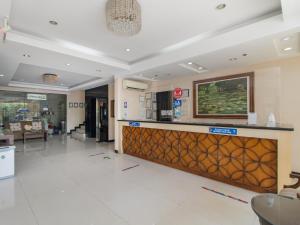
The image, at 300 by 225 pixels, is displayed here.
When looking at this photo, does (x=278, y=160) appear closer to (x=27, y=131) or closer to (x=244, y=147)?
(x=244, y=147)

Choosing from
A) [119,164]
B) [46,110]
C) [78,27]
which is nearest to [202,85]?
[119,164]

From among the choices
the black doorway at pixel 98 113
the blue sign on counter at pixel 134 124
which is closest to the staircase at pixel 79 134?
the black doorway at pixel 98 113

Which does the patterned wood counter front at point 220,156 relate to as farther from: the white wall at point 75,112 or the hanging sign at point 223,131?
the white wall at point 75,112

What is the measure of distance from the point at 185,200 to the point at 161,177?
3.51ft

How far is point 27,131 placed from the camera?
347 inches

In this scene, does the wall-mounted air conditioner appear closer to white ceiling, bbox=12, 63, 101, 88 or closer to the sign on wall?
white ceiling, bbox=12, 63, 101, 88

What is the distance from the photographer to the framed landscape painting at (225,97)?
15.4ft

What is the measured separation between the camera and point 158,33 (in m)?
3.50

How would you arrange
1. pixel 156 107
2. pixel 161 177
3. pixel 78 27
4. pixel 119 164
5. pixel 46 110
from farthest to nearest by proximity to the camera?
pixel 46 110 < pixel 156 107 < pixel 119 164 < pixel 161 177 < pixel 78 27

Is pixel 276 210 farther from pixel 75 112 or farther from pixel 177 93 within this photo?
pixel 75 112

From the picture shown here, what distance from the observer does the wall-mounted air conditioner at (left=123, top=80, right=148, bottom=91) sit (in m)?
6.24

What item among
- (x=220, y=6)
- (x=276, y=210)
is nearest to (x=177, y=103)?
(x=220, y=6)

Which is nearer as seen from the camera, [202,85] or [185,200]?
[185,200]

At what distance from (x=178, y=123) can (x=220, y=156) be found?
1.27 m
